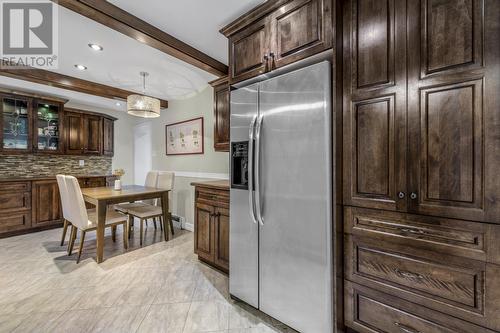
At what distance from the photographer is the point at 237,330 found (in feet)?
5.45

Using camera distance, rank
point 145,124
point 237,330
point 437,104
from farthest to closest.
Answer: point 145,124 → point 237,330 → point 437,104

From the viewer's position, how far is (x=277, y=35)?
1.69 meters

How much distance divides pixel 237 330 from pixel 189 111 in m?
3.54

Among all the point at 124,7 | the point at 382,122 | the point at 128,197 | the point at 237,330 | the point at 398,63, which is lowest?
the point at 237,330

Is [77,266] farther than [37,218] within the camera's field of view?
No

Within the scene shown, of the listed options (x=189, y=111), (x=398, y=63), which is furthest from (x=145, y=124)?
(x=398, y=63)

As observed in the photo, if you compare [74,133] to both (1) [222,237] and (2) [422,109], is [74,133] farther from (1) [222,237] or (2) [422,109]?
(2) [422,109]

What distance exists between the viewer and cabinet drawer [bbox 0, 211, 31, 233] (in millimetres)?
3438

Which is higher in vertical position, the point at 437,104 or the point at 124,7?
the point at 124,7

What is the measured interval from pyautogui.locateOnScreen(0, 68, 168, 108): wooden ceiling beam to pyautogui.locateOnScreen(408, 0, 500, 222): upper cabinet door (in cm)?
428

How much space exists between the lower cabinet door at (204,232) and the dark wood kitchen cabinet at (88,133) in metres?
3.50

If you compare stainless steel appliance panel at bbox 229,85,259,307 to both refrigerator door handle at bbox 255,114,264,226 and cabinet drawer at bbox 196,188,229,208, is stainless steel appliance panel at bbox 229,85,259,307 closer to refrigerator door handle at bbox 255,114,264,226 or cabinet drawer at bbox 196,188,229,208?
refrigerator door handle at bbox 255,114,264,226

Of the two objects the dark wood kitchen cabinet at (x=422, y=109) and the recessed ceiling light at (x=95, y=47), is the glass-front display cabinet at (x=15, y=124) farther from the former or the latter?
the dark wood kitchen cabinet at (x=422, y=109)

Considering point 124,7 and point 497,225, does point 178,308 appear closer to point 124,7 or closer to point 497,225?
point 497,225
